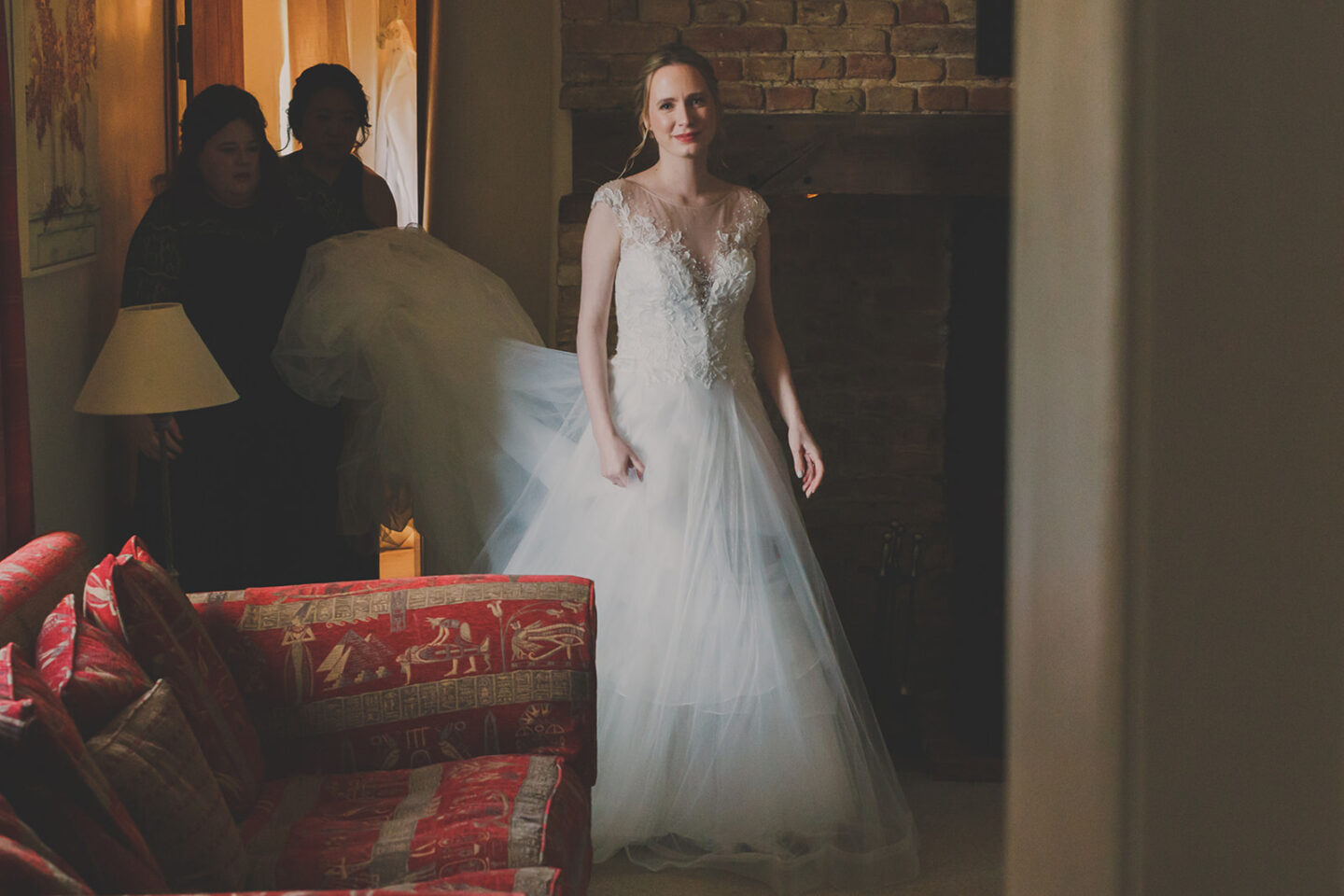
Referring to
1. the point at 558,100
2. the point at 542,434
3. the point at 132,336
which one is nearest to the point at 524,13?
the point at 558,100

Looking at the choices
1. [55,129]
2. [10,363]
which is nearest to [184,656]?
[10,363]

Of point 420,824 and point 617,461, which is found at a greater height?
point 617,461

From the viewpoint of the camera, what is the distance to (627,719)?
2.47m

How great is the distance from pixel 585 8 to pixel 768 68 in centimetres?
48

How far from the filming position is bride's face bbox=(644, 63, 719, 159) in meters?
2.50

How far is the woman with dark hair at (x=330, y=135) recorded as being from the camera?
3254 millimetres

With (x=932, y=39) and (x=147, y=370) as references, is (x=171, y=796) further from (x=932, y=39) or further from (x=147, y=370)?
(x=932, y=39)

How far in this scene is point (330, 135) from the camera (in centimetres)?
334

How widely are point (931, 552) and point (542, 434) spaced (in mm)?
1283

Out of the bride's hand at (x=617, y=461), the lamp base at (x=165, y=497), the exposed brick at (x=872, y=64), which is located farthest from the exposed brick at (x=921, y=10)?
the lamp base at (x=165, y=497)

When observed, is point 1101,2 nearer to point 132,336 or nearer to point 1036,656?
point 1036,656

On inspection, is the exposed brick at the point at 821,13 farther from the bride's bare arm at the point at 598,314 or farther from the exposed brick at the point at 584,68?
the bride's bare arm at the point at 598,314

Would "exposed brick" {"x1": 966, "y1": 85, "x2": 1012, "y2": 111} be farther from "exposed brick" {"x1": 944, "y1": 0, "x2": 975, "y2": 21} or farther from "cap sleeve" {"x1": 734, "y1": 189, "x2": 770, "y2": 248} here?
"cap sleeve" {"x1": 734, "y1": 189, "x2": 770, "y2": 248}

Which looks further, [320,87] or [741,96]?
[320,87]
